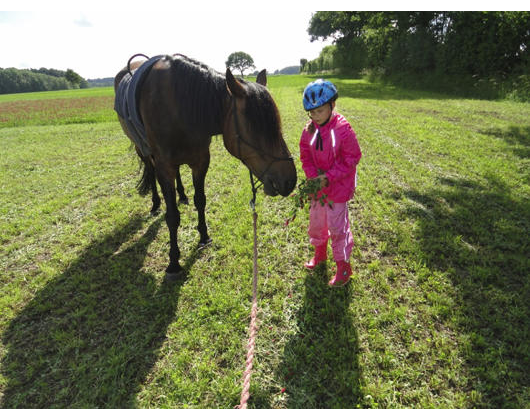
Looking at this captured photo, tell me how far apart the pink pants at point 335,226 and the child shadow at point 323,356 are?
481 mm

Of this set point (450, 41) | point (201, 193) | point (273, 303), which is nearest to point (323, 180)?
point (273, 303)

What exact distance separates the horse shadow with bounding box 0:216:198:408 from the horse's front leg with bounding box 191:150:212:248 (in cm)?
35

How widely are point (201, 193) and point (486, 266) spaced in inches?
152

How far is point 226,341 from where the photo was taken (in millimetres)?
2420

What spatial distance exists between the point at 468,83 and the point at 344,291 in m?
21.0

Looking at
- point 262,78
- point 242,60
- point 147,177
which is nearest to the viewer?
point 262,78

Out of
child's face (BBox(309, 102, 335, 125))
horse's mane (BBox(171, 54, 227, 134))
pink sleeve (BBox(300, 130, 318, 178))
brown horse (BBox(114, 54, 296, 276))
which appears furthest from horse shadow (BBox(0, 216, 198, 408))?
child's face (BBox(309, 102, 335, 125))

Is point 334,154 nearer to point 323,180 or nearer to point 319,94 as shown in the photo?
point 323,180

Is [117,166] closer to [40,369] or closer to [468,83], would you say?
[40,369]

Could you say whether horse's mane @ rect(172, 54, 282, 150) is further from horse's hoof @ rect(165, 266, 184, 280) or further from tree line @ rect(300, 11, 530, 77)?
tree line @ rect(300, 11, 530, 77)

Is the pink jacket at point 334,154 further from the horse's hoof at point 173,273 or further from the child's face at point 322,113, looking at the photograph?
the horse's hoof at point 173,273

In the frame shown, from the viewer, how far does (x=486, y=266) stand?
3.17m

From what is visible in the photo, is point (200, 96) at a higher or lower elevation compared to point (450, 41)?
lower
